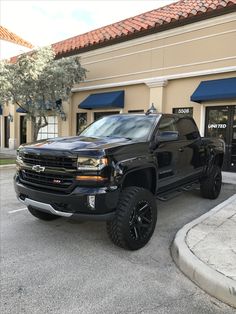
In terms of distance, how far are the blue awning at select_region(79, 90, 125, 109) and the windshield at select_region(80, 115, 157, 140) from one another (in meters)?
8.02

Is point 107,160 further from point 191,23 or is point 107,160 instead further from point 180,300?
point 191,23

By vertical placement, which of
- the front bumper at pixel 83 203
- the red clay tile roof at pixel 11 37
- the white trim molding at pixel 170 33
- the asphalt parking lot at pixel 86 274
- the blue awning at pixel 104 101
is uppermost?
the red clay tile roof at pixel 11 37

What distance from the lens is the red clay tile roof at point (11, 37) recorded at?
2561 centimetres

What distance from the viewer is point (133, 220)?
4.33m

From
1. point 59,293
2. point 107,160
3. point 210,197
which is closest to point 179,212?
point 210,197

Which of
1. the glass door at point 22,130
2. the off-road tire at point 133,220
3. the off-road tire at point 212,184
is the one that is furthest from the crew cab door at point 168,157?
the glass door at point 22,130

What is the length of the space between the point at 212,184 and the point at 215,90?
484cm

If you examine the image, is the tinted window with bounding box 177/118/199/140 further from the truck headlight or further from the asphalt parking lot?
the truck headlight

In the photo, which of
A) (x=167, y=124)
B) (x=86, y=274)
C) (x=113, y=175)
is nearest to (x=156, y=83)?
(x=167, y=124)

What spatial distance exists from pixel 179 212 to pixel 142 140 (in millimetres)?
2225

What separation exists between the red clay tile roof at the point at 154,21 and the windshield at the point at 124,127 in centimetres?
739

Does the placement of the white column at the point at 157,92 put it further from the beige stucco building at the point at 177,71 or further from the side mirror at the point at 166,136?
the side mirror at the point at 166,136

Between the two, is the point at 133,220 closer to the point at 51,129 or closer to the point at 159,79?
the point at 159,79

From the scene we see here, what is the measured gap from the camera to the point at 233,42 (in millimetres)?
10648
